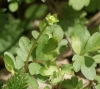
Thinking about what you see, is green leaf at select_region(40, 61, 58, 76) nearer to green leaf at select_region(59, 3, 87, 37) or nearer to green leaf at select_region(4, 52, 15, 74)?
green leaf at select_region(4, 52, 15, 74)

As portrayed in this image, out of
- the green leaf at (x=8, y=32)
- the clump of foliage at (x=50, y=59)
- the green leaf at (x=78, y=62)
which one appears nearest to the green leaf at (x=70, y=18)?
the green leaf at (x=8, y=32)

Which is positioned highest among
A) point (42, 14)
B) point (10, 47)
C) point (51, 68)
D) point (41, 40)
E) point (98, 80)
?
point (42, 14)

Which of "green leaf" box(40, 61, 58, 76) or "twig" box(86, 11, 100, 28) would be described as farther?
"twig" box(86, 11, 100, 28)

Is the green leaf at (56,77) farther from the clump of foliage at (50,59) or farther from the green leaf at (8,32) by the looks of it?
the green leaf at (8,32)

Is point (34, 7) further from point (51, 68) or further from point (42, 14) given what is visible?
point (51, 68)

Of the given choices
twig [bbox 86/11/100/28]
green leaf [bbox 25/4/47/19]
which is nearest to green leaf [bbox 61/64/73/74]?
twig [bbox 86/11/100/28]

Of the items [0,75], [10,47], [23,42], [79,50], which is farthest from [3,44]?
[79,50]

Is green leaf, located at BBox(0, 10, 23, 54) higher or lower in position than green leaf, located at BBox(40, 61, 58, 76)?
higher

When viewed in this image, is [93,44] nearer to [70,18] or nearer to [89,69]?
[89,69]
